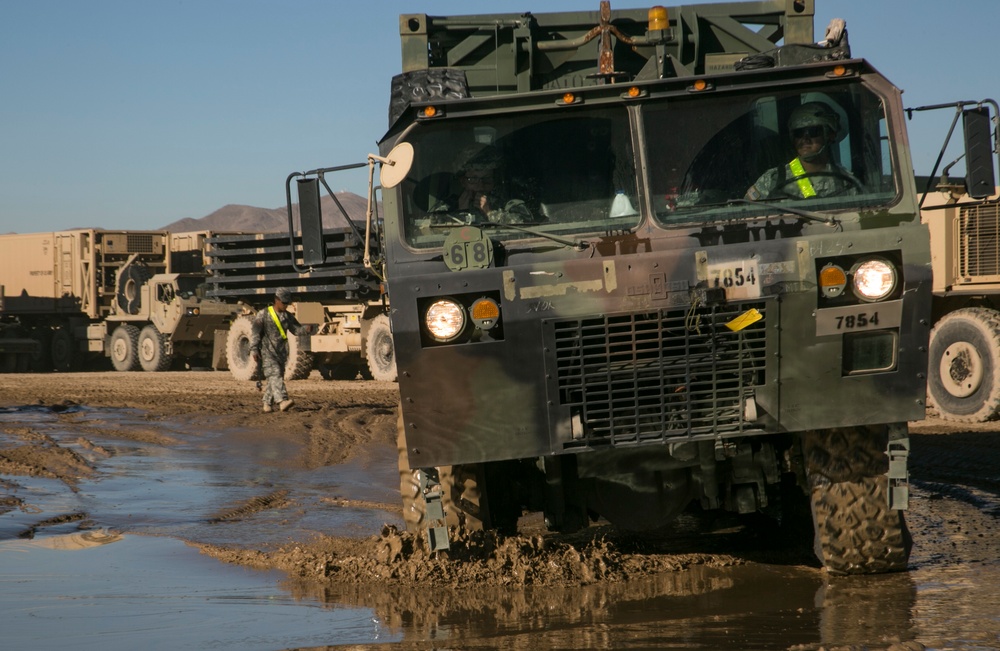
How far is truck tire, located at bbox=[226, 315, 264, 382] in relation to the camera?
24297 mm

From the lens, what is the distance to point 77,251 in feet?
102

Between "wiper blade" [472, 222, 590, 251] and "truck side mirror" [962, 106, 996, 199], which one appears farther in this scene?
"truck side mirror" [962, 106, 996, 199]

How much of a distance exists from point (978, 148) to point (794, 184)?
35.4 inches

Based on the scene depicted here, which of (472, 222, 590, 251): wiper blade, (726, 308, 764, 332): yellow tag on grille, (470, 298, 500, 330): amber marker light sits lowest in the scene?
(726, 308, 764, 332): yellow tag on grille

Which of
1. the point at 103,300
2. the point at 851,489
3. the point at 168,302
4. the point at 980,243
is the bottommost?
the point at 851,489

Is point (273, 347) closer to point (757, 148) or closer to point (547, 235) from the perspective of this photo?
point (547, 235)

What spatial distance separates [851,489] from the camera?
5.57 metres

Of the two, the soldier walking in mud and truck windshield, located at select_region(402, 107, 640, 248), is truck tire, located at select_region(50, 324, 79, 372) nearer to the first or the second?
the soldier walking in mud

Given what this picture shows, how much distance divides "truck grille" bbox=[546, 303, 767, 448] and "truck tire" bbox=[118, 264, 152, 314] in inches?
985

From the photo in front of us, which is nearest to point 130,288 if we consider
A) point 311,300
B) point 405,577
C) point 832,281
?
point 311,300

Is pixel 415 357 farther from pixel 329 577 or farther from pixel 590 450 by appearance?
pixel 329 577

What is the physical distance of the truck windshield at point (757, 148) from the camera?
18.4 feet

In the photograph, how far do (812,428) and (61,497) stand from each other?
613 centimetres

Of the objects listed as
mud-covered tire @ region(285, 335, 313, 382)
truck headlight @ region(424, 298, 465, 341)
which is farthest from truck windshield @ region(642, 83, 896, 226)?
mud-covered tire @ region(285, 335, 313, 382)
